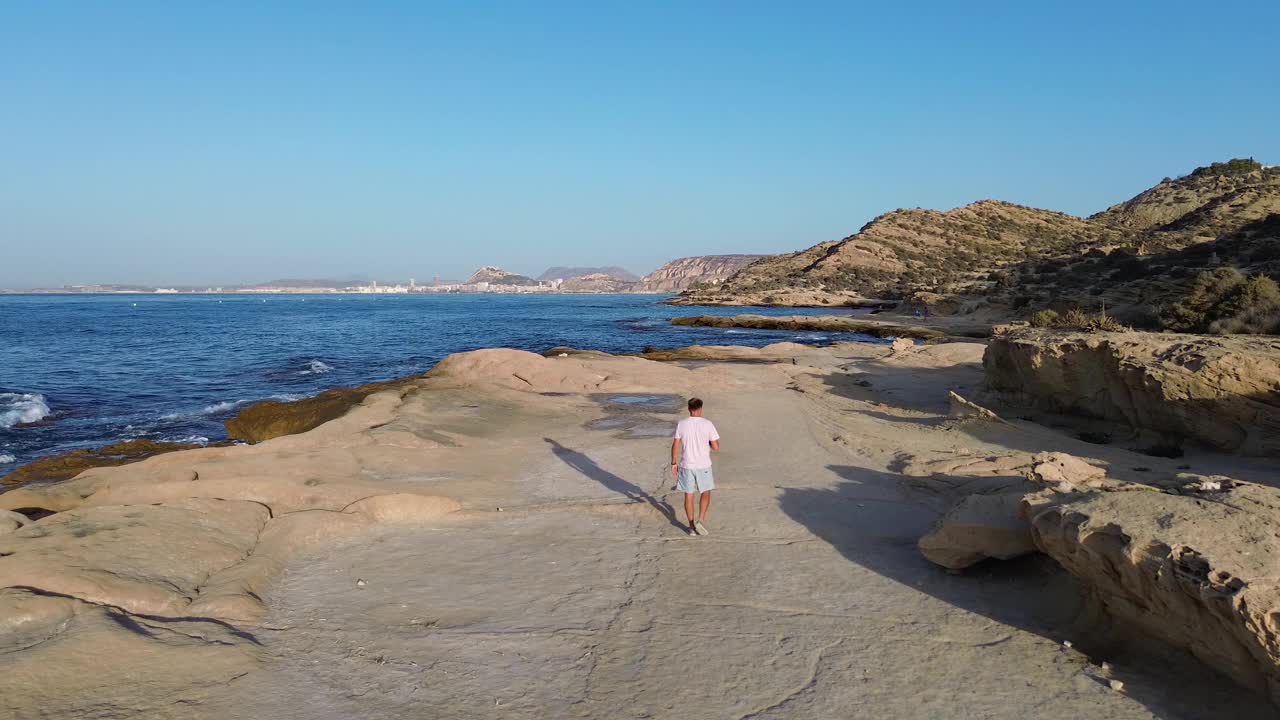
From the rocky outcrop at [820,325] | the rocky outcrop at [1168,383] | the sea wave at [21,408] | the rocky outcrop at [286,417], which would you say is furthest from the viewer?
the rocky outcrop at [820,325]

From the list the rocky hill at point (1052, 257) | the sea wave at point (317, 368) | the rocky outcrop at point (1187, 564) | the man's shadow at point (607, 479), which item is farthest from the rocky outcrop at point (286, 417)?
the rocky hill at point (1052, 257)

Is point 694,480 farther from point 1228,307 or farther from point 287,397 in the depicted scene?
point 1228,307

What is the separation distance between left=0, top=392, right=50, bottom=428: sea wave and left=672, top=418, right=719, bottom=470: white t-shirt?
56.6ft

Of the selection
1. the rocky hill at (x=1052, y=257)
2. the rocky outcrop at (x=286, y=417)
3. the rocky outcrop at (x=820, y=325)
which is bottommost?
the rocky outcrop at (x=286, y=417)

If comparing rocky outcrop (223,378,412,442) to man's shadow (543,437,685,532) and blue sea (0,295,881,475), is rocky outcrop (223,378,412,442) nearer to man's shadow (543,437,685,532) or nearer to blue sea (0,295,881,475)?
blue sea (0,295,881,475)

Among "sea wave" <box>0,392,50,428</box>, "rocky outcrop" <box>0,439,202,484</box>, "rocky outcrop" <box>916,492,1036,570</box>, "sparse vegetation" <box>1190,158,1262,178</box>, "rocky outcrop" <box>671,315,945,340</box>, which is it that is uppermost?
"sparse vegetation" <box>1190,158,1262,178</box>

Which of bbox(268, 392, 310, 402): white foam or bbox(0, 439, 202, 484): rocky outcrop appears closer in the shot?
bbox(0, 439, 202, 484): rocky outcrop

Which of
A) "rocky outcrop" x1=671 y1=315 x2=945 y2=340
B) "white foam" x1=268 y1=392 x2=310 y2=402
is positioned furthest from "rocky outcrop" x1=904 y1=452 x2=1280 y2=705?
"rocky outcrop" x1=671 y1=315 x2=945 y2=340

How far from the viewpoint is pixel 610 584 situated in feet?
21.6

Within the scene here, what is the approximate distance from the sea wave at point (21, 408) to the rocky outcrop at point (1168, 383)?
2271 centimetres

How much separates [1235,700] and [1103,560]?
1013mm

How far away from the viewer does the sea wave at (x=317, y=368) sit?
27.6 metres

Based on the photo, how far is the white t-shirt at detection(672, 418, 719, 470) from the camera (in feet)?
26.7

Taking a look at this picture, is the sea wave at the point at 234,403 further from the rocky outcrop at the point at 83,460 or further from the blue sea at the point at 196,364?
the rocky outcrop at the point at 83,460
